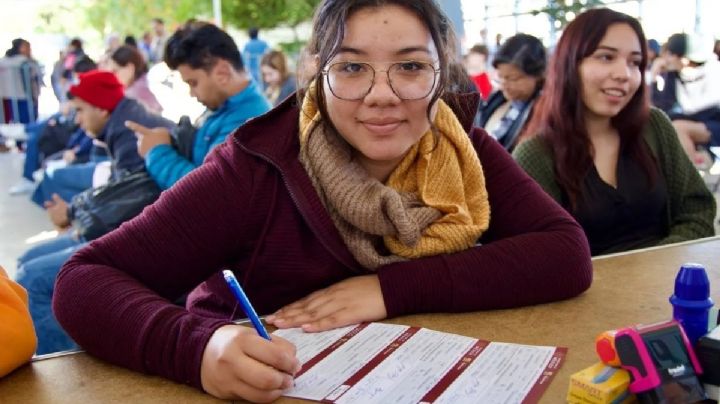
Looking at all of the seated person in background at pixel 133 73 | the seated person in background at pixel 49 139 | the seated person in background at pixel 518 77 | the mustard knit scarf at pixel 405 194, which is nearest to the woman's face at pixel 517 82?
the seated person in background at pixel 518 77

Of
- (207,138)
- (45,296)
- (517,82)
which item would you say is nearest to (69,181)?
(207,138)

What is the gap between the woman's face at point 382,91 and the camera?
1215 millimetres

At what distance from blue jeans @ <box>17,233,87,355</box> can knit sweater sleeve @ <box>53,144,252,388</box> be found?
804 mm

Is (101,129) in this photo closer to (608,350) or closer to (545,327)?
(545,327)

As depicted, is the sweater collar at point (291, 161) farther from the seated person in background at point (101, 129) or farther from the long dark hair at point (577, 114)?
the seated person in background at point (101, 129)

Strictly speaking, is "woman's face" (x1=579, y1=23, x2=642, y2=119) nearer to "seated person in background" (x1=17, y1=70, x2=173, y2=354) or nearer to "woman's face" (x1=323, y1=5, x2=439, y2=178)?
"woman's face" (x1=323, y1=5, x2=439, y2=178)

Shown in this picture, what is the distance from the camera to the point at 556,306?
1.23 metres

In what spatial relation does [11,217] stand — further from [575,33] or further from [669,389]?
[669,389]

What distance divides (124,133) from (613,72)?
2441 millimetres

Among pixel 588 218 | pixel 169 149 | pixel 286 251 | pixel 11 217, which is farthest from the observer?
pixel 11 217

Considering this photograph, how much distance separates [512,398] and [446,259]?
414mm

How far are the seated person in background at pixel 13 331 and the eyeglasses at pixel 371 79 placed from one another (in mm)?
619

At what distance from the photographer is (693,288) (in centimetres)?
85

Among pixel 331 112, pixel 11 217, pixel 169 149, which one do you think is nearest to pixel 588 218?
pixel 331 112
